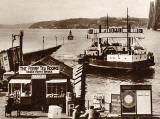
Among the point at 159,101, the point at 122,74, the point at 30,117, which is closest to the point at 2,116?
the point at 30,117

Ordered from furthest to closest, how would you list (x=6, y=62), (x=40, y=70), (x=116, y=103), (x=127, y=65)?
(x=127, y=65), (x=6, y=62), (x=40, y=70), (x=116, y=103)

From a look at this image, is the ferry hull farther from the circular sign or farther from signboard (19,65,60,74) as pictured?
the circular sign

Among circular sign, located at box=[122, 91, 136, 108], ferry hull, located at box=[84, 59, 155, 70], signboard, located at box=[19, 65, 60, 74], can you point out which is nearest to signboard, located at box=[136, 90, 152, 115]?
circular sign, located at box=[122, 91, 136, 108]

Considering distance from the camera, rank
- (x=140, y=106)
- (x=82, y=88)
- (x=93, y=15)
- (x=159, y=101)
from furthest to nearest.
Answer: (x=159, y=101) → (x=82, y=88) → (x=93, y=15) → (x=140, y=106)

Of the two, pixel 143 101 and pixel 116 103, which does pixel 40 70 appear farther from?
pixel 143 101

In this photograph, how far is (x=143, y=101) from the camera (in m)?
11.3

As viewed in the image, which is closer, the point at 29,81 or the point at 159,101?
the point at 29,81

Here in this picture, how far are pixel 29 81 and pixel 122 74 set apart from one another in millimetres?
14963

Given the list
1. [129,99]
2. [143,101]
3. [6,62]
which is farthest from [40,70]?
[6,62]

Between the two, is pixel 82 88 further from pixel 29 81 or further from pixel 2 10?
pixel 2 10

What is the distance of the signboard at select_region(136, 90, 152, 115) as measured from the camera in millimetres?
11281

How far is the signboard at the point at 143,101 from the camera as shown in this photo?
37.0ft

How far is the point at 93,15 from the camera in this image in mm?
15906

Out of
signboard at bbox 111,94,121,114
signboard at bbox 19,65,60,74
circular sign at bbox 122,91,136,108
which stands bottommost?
signboard at bbox 111,94,121,114
